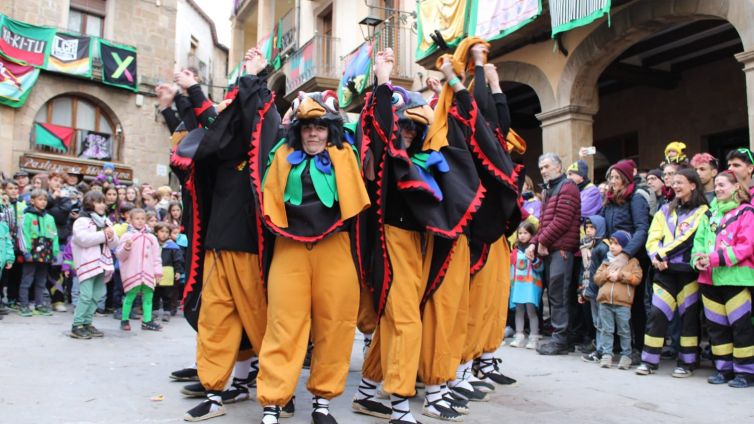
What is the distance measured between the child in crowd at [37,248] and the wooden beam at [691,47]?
1113 centimetres

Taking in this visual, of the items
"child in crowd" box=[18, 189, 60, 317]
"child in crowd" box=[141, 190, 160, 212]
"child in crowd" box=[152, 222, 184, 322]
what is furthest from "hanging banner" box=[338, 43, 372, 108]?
"child in crowd" box=[18, 189, 60, 317]

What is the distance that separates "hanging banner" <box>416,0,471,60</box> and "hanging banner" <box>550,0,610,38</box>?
7.28 feet

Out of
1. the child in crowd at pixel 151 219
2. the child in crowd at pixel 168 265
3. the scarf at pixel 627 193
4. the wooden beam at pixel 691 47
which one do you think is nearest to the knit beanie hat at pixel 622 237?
the scarf at pixel 627 193

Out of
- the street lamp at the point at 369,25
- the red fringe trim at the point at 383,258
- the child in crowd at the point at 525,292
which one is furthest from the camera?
the street lamp at the point at 369,25

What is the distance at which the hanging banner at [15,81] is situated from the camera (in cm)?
1959

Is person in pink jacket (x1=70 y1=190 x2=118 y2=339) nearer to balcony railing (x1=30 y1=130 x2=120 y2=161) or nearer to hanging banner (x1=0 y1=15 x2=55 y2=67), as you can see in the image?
hanging banner (x1=0 y1=15 x2=55 y2=67)

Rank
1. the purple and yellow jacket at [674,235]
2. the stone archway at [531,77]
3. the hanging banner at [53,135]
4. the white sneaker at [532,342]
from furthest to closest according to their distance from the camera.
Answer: the hanging banner at [53,135] < the stone archway at [531,77] < the white sneaker at [532,342] < the purple and yellow jacket at [674,235]

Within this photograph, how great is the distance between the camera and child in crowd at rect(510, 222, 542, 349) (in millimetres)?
7055

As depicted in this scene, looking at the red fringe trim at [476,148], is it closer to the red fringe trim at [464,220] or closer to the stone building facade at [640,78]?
the red fringe trim at [464,220]

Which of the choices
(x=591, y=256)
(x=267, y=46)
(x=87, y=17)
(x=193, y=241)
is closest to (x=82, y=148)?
(x=87, y=17)

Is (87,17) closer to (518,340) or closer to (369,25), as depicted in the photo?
(369,25)

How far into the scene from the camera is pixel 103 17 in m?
22.6

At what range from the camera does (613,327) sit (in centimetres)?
615

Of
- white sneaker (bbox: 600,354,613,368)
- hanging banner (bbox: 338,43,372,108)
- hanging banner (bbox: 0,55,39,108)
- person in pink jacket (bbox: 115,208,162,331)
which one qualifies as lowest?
white sneaker (bbox: 600,354,613,368)
